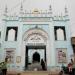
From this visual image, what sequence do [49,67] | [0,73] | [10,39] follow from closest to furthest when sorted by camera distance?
[0,73]
[49,67]
[10,39]

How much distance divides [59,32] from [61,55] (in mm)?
2416

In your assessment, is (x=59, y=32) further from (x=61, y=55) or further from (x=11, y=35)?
(x=11, y=35)

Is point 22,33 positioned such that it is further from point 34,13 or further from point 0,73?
point 0,73

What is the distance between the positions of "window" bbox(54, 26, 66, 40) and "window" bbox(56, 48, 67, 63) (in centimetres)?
123

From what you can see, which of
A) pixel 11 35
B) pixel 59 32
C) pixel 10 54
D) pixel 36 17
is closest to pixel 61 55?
pixel 59 32

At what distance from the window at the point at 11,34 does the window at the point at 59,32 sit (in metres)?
4.04

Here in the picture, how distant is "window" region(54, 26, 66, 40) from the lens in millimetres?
18073

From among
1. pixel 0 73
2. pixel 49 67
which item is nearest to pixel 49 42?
pixel 49 67

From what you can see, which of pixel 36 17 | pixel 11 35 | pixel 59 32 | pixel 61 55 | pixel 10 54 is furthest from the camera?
pixel 36 17

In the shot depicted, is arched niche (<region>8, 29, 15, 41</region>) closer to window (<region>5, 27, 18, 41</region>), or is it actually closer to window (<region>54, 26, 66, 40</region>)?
window (<region>5, 27, 18, 41</region>)

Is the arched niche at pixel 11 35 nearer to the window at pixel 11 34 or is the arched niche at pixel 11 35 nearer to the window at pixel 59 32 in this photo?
the window at pixel 11 34

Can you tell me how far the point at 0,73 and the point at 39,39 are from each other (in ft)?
29.9

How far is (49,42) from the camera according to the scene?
17828 millimetres

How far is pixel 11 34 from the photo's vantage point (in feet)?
60.0
